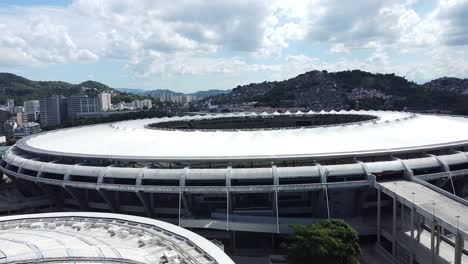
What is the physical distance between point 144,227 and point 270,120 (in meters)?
60.2

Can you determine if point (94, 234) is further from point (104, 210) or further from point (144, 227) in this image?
point (104, 210)

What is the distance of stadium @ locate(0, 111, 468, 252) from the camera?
3816 centimetres

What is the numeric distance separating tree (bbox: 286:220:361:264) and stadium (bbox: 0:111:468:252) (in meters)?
5.79

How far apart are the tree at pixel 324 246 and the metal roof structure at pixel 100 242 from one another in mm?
10689

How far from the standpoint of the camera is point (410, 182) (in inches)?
1497

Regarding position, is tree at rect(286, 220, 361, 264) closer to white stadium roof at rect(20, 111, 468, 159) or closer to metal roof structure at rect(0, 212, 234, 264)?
white stadium roof at rect(20, 111, 468, 159)

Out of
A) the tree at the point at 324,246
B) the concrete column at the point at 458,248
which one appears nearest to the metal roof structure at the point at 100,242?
the tree at the point at 324,246

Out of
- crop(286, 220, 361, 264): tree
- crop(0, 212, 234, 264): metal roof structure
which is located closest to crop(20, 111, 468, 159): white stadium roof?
crop(286, 220, 361, 264): tree

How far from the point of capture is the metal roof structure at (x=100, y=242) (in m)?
19.2

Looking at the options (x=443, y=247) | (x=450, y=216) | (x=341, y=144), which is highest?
(x=341, y=144)

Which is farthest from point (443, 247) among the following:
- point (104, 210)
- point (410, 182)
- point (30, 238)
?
point (104, 210)

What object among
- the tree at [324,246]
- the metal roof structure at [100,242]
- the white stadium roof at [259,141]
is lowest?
the tree at [324,246]

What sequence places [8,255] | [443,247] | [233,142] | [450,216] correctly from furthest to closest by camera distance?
[233,142]
[443,247]
[450,216]
[8,255]

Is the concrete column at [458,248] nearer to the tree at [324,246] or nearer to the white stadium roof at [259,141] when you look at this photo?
the tree at [324,246]
